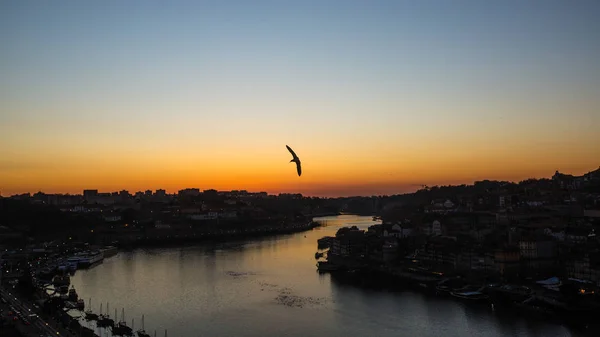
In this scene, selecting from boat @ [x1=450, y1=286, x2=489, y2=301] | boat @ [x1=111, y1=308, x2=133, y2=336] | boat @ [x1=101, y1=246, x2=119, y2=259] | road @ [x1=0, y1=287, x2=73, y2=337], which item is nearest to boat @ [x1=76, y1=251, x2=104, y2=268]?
boat @ [x1=101, y1=246, x2=119, y2=259]

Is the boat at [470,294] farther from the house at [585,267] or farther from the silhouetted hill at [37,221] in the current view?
the silhouetted hill at [37,221]

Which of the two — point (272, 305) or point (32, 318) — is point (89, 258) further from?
point (32, 318)

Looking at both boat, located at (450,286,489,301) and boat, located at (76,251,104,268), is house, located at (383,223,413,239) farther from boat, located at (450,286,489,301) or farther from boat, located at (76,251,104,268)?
boat, located at (76,251,104,268)

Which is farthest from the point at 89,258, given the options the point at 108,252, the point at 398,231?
the point at 398,231

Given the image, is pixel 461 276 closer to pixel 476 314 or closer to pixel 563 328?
pixel 476 314

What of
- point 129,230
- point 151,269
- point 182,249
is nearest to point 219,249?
point 182,249

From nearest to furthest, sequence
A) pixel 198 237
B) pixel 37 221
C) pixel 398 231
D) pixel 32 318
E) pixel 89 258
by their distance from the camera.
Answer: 1. pixel 32 318
2. pixel 89 258
3. pixel 398 231
4. pixel 37 221
5. pixel 198 237
